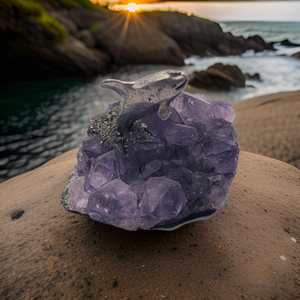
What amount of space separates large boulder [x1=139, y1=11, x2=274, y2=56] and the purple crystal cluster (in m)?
8.45

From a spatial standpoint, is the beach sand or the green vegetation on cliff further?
the green vegetation on cliff

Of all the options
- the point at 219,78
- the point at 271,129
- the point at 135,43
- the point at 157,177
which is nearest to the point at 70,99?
the point at 219,78

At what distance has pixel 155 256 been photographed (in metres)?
1.23

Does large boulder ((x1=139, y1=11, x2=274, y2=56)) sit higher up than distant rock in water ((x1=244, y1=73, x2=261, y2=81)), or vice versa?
large boulder ((x1=139, y1=11, x2=274, y2=56))

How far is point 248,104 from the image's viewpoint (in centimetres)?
404

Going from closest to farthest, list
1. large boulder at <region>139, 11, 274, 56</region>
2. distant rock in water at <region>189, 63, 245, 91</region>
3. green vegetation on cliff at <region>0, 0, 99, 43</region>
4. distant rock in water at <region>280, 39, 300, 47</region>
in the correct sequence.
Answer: green vegetation on cliff at <region>0, 0, 99, 43</region> → distant rock in water at <region>189, 63, 245, 91</region> → distant rock in water at <region>280, 39, 300, 47</region> → large boulder at <region>139, 11, 274, 56</region>

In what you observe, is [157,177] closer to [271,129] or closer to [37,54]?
[271,129]

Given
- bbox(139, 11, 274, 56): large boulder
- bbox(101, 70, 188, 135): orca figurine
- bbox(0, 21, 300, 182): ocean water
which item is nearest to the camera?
bbox(101, 70, 188, 135): orca figurine

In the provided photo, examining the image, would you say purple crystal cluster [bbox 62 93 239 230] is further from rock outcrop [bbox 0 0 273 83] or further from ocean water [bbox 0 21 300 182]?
rock outcrop [bbox 0 0 273 83]

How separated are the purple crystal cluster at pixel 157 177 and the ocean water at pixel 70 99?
2.55m

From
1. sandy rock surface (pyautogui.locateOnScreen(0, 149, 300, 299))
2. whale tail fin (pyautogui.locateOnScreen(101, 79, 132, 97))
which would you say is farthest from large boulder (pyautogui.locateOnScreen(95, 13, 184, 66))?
sandy rock surface (pyautogui.locateOnScreen(0, 149, 300, 299))

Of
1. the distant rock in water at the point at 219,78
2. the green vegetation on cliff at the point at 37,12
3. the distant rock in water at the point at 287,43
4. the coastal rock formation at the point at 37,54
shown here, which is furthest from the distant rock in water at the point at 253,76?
the green vegetation on cliff at the point at 37,12

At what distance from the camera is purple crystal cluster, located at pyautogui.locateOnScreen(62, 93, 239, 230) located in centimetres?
113

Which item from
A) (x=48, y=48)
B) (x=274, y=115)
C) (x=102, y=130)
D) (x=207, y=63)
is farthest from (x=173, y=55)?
(x=102, y=130)
